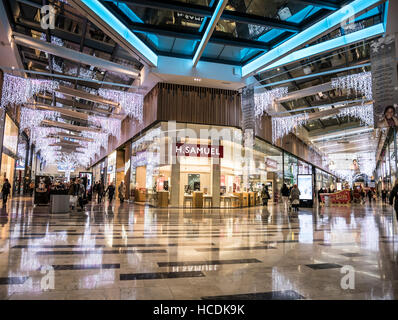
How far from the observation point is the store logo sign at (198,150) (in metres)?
14.0

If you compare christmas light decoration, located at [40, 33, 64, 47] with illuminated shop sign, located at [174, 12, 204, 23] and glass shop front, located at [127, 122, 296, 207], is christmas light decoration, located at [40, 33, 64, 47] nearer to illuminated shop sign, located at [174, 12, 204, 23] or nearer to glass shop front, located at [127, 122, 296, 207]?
illuminated shop sign, located at [174, 12, 204, 23]

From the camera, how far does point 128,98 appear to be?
14750 mm

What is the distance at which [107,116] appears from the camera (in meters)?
20.7

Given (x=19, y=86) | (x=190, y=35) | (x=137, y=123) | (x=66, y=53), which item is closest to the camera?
(x=190, y=35)

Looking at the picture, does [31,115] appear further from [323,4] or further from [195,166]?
[323,4]

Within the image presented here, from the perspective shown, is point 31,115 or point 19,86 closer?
point 19,86

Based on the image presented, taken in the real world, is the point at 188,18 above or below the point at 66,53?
above

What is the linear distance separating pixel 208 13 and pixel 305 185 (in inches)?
438

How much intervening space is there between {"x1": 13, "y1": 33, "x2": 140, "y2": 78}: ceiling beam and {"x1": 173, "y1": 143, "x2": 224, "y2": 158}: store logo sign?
4.16m

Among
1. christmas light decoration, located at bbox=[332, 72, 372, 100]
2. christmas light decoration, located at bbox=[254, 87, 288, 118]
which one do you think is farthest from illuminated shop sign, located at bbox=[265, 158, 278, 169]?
christmas light decoration, located at bbox=[332, 72, 372, 100]

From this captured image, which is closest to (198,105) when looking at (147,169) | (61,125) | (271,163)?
(147,169)

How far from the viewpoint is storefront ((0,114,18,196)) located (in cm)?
1523

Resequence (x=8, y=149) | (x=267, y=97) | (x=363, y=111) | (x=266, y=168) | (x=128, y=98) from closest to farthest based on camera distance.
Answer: (x=363, y=111), (x=267, y=97), (x=128, y=98), (x=8, y=149), (x=266, y=168)

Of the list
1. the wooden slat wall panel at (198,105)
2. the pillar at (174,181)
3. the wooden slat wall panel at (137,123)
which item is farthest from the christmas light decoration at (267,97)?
the wooden slat wall panel at (137,123)
